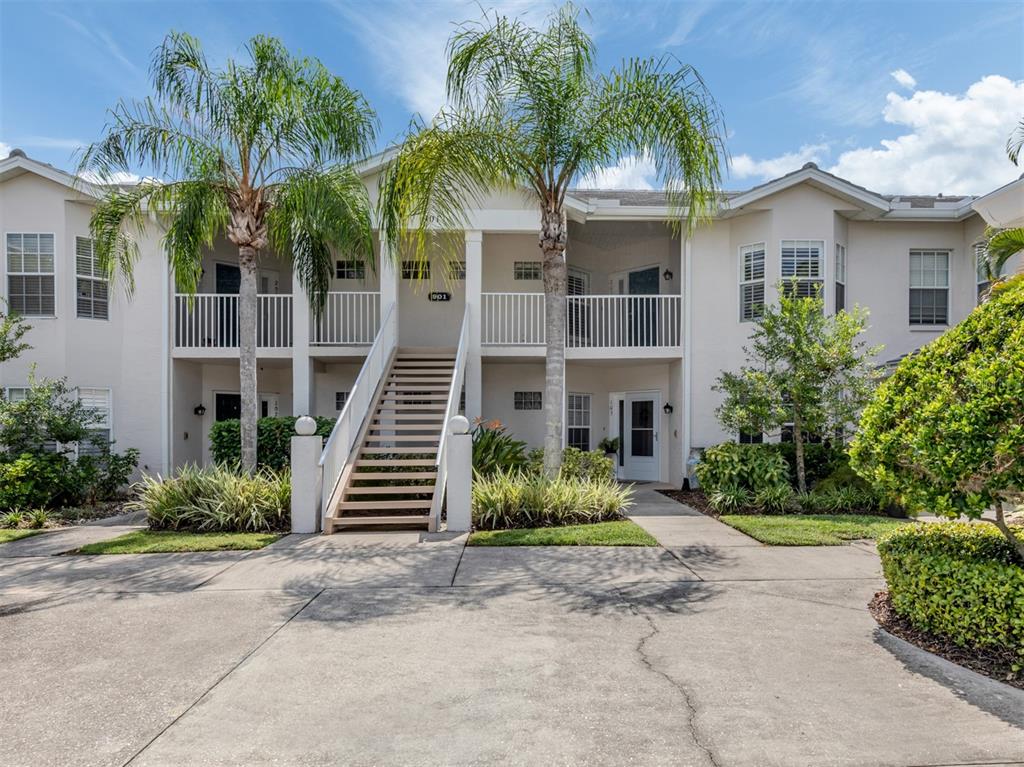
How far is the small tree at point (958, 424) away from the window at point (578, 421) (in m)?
10.5

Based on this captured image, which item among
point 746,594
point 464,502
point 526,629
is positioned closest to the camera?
point 526,629

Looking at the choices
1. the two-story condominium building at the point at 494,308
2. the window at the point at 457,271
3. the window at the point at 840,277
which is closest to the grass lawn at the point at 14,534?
the two-story condominium building at the point at 494,308

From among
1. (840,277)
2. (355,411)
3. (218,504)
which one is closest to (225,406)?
(355,411)

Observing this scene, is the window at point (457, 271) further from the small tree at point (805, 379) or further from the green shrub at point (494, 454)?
the small tree at point (805, 379)

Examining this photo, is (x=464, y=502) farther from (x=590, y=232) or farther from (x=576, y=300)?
(x=590, y=232)

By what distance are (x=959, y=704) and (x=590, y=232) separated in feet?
40.4

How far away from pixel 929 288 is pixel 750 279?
4212mm

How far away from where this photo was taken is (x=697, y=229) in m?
13.4

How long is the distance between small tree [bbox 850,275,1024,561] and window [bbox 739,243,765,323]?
27.8 ft

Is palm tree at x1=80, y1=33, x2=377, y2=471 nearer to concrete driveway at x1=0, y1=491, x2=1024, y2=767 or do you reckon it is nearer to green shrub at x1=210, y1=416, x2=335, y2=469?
→ green shrub at x1=210, y1=416, x2=335, y2=469

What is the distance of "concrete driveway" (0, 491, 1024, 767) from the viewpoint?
3.11 meters

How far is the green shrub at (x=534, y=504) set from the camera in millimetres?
8625

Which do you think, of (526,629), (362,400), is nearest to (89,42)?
(362,400)

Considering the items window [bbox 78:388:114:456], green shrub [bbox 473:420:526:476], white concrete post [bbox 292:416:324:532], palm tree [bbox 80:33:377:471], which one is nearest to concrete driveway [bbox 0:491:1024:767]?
white concrete post [bbox 292:416:324:532]
